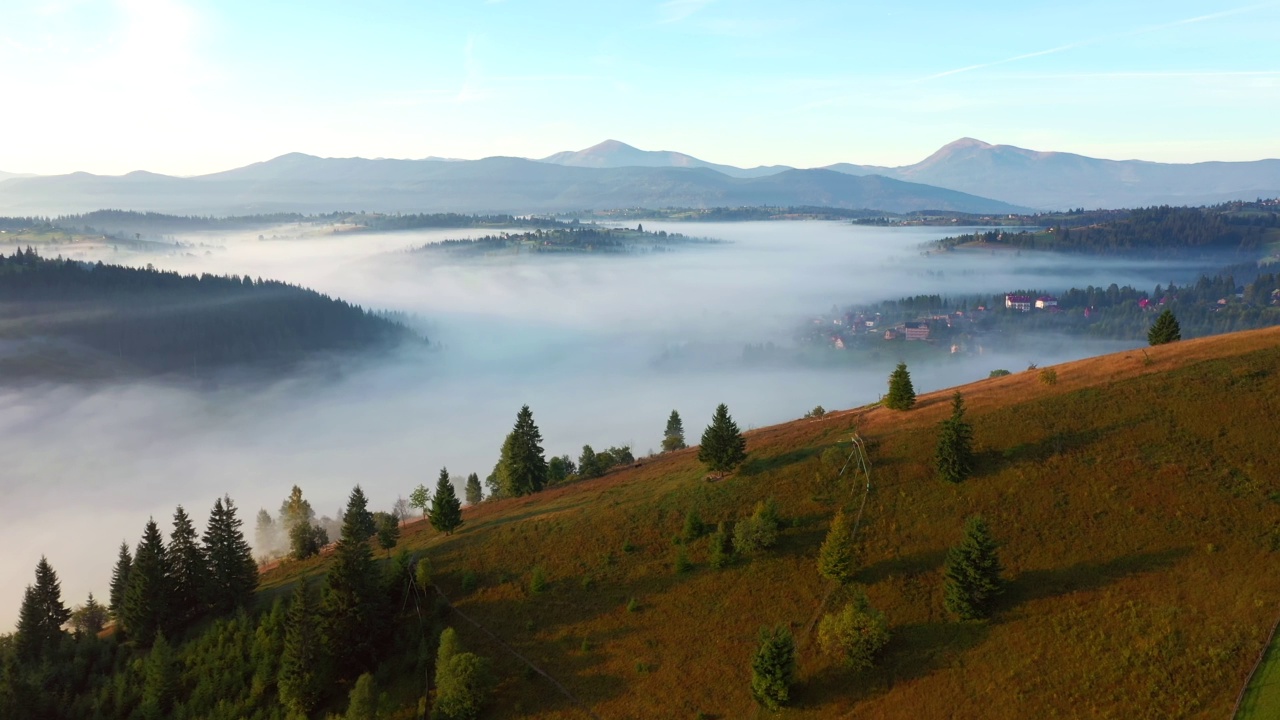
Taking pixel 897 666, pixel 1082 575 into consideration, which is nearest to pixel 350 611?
pixel 897 666

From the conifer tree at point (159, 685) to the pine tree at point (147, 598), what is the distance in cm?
920

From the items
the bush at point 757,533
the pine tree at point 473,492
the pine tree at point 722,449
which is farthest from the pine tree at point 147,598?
the pine tree at point 473,492

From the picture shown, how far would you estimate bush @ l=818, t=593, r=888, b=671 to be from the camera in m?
43.6

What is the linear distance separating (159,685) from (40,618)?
26.5 meters

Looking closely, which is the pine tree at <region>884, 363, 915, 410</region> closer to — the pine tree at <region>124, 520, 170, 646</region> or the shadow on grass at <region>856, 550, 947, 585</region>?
the shadow on grass at <region>856, 550, 947, 585</region>

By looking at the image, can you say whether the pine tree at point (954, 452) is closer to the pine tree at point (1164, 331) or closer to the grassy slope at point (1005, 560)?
the grassy slope at point (1005, 560)

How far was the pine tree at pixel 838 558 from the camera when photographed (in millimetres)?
50312

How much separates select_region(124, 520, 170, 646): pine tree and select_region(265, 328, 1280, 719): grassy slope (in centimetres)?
1267

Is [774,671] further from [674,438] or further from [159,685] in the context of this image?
[674,438]

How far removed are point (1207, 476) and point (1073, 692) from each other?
89.0ft

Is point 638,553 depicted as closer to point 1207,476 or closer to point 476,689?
point 476,689

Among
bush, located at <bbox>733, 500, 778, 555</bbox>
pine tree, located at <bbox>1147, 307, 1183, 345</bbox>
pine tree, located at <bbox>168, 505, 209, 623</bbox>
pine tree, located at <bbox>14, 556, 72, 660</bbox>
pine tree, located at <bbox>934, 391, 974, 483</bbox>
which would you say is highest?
pine tree, located at <bbox>1147, 307, 1183, 345</bbox>

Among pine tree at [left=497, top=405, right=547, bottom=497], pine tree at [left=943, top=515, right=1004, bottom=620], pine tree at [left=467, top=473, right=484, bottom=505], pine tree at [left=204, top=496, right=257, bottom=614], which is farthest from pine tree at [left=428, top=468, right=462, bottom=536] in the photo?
pine tree at [left=943, top=515, right=1004, bottom=620]

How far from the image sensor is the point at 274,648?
182 ft
